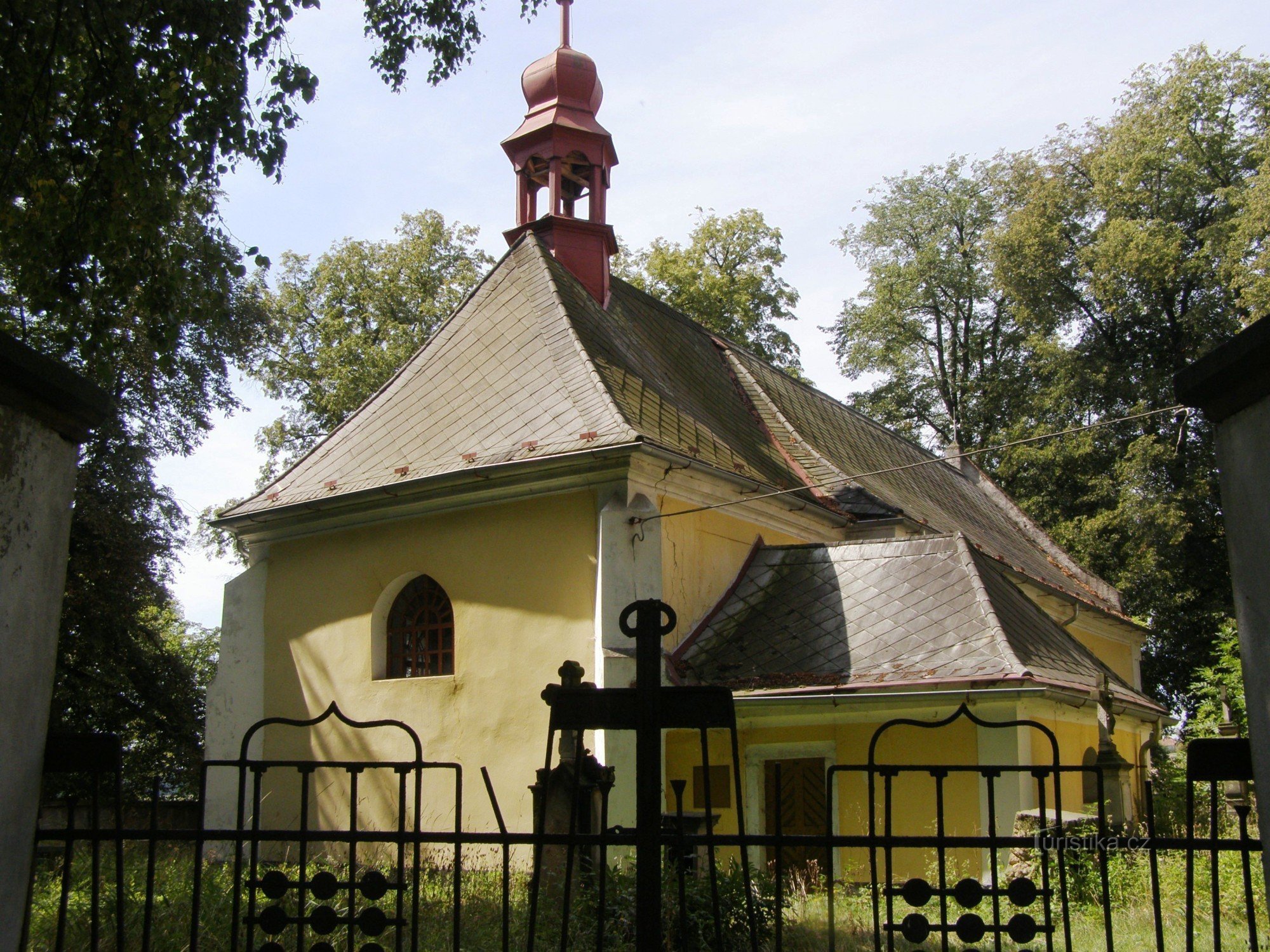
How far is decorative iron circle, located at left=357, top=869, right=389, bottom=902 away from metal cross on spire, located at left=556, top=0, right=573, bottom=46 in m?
15.9

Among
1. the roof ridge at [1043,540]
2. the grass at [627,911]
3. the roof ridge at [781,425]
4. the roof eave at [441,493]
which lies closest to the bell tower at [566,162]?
the roof ridge at [781,425]

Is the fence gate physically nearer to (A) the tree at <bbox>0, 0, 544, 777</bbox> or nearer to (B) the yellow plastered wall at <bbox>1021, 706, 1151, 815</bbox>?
(A) the tree at <bbox>0, 0, 544, 777</bbox>

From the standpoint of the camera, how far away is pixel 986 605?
11.1m

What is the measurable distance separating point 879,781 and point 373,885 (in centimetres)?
719

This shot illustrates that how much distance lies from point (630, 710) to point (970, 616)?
26.8 feet

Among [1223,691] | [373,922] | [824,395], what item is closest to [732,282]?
[824,395]

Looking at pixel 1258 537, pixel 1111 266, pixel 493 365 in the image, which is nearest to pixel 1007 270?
pixel 1111 266

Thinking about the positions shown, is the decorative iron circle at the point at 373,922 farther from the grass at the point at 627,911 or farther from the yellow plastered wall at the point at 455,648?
the yellow plastered wall at the point at 455,648

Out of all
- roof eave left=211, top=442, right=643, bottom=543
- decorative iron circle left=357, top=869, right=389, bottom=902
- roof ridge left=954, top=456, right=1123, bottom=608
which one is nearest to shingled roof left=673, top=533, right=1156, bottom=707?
roof eave left=211, top=442, right=643, bottom=543

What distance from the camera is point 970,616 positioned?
1112 cm

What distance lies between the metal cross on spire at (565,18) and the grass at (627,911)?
1258cm

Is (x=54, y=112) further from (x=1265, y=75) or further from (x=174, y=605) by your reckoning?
(x=1265, y=75)

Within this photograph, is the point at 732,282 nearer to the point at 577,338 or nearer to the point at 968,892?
the point at 577,338

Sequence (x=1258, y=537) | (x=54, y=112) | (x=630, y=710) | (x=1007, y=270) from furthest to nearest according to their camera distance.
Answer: (x=1007, y=270) → (x=54, y=112) → (x=630, y=710) → (x=1258, y=537)
